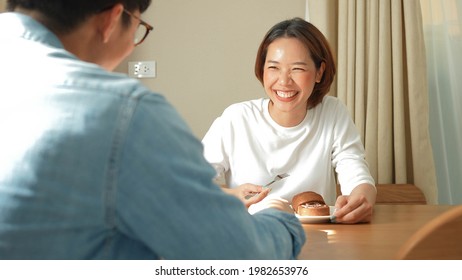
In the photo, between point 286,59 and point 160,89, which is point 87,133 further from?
point 160,89

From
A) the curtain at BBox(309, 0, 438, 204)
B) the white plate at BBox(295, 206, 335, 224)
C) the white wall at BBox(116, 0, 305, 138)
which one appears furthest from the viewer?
the white wall at BBox(116, 0, 305, 138)

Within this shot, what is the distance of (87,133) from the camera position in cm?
53

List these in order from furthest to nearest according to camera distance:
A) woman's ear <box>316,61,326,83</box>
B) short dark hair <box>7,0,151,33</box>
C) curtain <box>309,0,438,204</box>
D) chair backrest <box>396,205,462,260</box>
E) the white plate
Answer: curtain <box>309,0,438,204</box> < woman's ear <box>316,61,326,83</box> < the white plate < short dark hair <box>7,0,151,33</box> < chair backrest <box>396,205,462,260</box>

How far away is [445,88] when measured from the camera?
258 cm

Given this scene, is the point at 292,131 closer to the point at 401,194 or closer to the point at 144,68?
the point at 401,194

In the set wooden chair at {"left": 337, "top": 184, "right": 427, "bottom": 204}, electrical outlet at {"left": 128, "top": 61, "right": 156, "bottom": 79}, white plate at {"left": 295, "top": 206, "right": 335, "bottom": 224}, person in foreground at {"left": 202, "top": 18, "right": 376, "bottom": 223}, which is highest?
electrical outlet at {"left": 128, "top": 61, "right": 156, "bottom": 79}

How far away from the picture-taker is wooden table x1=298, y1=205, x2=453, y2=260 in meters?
0.92

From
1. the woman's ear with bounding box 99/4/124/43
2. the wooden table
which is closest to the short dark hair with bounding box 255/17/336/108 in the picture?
the wooden table

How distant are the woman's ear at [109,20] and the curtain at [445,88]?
2.11m

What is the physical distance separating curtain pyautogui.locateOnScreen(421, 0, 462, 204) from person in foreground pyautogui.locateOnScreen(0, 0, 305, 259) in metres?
2.17

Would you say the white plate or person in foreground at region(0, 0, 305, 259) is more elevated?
person in foreground at region(0, 0, 305, 259)

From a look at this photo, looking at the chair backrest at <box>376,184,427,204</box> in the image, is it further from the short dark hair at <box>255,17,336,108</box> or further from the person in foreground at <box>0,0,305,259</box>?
the person in foreground at <box>0,0,305,259</box>

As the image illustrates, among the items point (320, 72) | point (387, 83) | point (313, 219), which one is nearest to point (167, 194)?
point (313, 219)

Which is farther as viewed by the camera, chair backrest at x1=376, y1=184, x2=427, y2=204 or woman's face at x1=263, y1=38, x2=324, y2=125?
chair backrest at x1=376, y1=184, x2=427, y2=204
